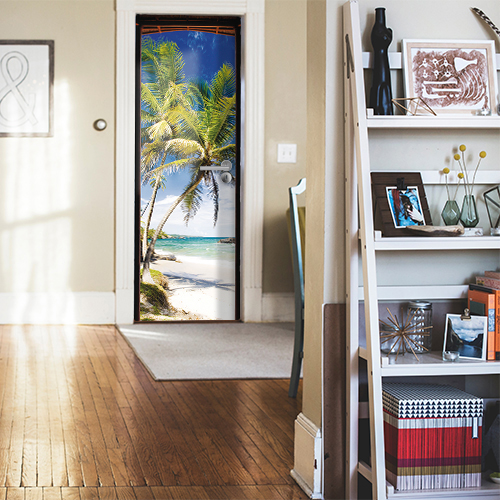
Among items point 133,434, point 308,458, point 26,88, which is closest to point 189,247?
point 26,88

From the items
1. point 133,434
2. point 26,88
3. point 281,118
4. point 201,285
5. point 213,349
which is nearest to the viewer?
point 133,434

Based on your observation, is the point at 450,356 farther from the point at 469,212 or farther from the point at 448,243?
the point at 469,212

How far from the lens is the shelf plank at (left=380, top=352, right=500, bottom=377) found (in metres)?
1.44

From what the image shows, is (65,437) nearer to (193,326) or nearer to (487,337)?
(487,337)

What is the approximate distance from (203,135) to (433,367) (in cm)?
318

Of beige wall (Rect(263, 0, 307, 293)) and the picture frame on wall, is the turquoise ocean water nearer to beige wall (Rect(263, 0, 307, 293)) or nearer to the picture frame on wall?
beige wall (Rect(263, 0, 307, 293))

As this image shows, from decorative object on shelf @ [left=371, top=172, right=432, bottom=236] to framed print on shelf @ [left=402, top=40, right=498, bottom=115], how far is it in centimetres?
21

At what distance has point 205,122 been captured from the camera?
14.2 ft

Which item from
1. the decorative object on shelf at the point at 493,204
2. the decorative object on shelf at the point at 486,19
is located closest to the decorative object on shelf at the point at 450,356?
the decorative object on shelf at the point at 493,204

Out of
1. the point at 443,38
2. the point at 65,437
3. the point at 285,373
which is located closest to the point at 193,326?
the point at 285,373

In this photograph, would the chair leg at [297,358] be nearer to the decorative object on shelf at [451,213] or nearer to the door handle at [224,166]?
the decorative object on shelf at [451,213]

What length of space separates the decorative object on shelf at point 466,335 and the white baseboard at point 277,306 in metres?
2.77

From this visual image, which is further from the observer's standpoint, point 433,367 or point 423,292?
point 423,292

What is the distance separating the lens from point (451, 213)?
5.25ft
